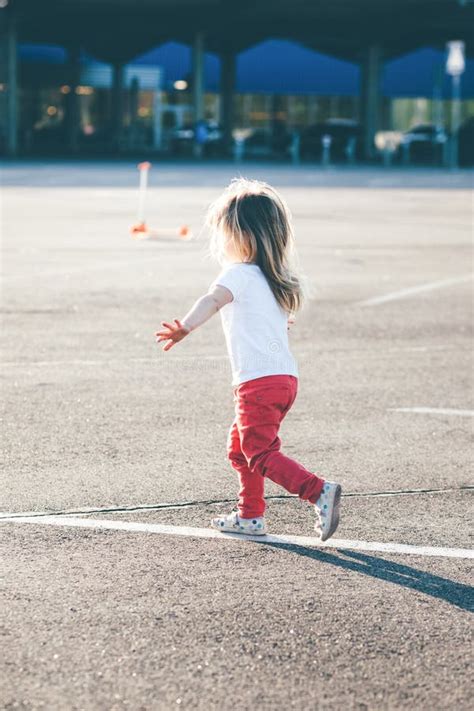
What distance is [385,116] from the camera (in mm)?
65750

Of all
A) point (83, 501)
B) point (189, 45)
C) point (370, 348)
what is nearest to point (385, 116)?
point (189, 45)

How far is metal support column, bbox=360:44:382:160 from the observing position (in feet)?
176

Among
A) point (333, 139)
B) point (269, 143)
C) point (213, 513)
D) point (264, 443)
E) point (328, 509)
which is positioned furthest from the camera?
point (269, 143)

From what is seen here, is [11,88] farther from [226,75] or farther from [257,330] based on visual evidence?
[257,330]

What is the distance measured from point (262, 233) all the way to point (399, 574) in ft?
4.74

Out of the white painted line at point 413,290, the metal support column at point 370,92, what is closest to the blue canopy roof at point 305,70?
the metal support column at point 370,92

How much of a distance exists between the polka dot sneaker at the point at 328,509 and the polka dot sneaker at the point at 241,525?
28 centimetres

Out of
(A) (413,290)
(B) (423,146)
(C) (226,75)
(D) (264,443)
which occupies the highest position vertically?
(C) (226,75)

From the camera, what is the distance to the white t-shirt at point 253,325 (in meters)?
4.91

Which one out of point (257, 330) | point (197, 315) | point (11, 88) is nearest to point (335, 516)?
point (257, 330)

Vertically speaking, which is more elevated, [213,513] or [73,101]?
[73,101]

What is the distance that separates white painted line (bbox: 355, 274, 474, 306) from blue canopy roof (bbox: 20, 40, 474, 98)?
35565 mm

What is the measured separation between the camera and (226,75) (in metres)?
55.7

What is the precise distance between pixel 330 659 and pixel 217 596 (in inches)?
24.7
